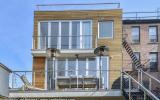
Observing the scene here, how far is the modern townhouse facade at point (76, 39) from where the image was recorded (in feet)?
105

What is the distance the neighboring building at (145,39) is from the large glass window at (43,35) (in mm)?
12742

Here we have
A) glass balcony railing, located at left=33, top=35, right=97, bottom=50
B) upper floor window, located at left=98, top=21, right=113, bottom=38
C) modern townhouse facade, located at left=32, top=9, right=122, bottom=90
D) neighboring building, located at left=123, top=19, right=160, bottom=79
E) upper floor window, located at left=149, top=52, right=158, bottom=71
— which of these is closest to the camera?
modern townhouse facade, located at left=32, top=9, right=122, bottom=90

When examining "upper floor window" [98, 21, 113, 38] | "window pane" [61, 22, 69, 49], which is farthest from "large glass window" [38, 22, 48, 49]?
"upper floor window" [98, 21, 113, 38]

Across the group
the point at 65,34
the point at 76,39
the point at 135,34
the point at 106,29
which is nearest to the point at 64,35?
the point at 65,34

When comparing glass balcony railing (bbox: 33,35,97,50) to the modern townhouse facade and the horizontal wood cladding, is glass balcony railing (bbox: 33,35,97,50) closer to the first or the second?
the modern townhouse facade

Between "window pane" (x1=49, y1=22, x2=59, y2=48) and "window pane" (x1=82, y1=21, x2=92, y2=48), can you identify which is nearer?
"window pane" (x1=82, y1=21, x2=92, y2=48)

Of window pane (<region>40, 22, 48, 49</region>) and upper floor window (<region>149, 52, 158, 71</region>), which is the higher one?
window pane (<region>40, 22, 48, 49</region>)

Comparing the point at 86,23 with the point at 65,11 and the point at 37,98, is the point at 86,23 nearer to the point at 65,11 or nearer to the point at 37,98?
the point at 65,11

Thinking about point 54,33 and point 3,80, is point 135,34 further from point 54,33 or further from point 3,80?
point 3,80

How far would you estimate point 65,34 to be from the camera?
33125 millimetres

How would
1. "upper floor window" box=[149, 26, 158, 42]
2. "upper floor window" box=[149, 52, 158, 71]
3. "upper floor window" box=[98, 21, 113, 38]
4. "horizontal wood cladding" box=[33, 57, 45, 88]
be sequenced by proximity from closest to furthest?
"horizontal wood cladding" box=[33, 57, 45, 88] < "upper floor window" box=[98, 21, 113, 38] < "upper floor window" box=[149, 52, 158, 71] < "upper floor window" box=[149, 26, 158, 42]

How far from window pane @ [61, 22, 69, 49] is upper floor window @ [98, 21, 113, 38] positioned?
2.38m

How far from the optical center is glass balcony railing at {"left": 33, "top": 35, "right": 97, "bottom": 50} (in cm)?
3259

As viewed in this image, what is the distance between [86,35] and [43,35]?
121 inches
